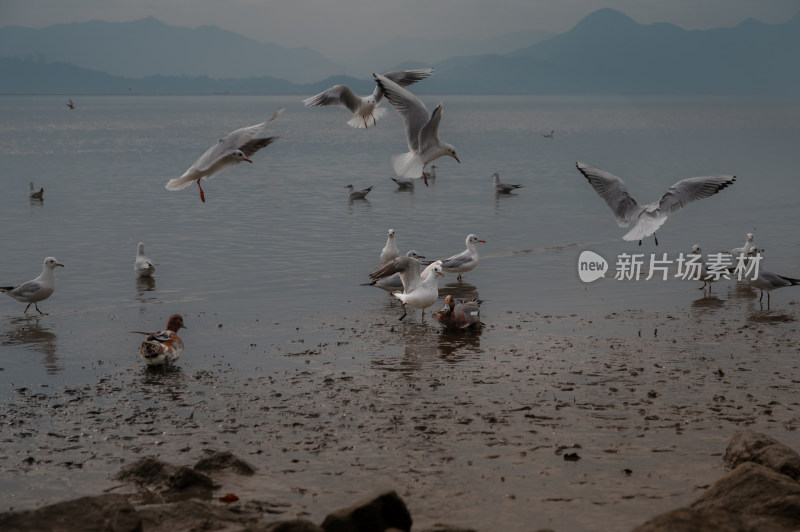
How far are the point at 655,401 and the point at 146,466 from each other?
5.02 meters

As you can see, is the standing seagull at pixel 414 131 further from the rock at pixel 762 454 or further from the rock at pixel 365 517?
the rock at pixel 365 517

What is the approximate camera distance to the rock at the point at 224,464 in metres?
7.61

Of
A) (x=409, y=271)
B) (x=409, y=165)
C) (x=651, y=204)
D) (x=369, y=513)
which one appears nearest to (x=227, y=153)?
(x=409, y=271)

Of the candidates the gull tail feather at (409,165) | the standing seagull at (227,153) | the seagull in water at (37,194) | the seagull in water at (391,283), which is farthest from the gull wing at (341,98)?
the seagull in water at (37,194)

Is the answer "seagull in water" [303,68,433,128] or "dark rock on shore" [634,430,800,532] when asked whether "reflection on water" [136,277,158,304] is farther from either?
"dark rock on shore" [634,430,800,532]

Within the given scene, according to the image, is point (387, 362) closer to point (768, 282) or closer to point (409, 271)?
point (409, 271)

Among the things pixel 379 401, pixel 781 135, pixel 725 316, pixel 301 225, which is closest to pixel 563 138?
pixel 781 135

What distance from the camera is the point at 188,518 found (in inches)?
255

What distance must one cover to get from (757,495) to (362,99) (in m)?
11.7

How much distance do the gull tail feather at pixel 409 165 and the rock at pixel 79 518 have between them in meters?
9.20

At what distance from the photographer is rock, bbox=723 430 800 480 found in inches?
280

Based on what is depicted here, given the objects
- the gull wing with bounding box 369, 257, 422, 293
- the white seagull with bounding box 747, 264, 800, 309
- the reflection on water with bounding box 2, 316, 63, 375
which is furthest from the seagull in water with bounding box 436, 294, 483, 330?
the reflection on water with bounding box 2, 316, 63, 375

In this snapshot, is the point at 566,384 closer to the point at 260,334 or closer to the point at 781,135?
the point at 260,334

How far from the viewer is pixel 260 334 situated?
12859 millimetres
